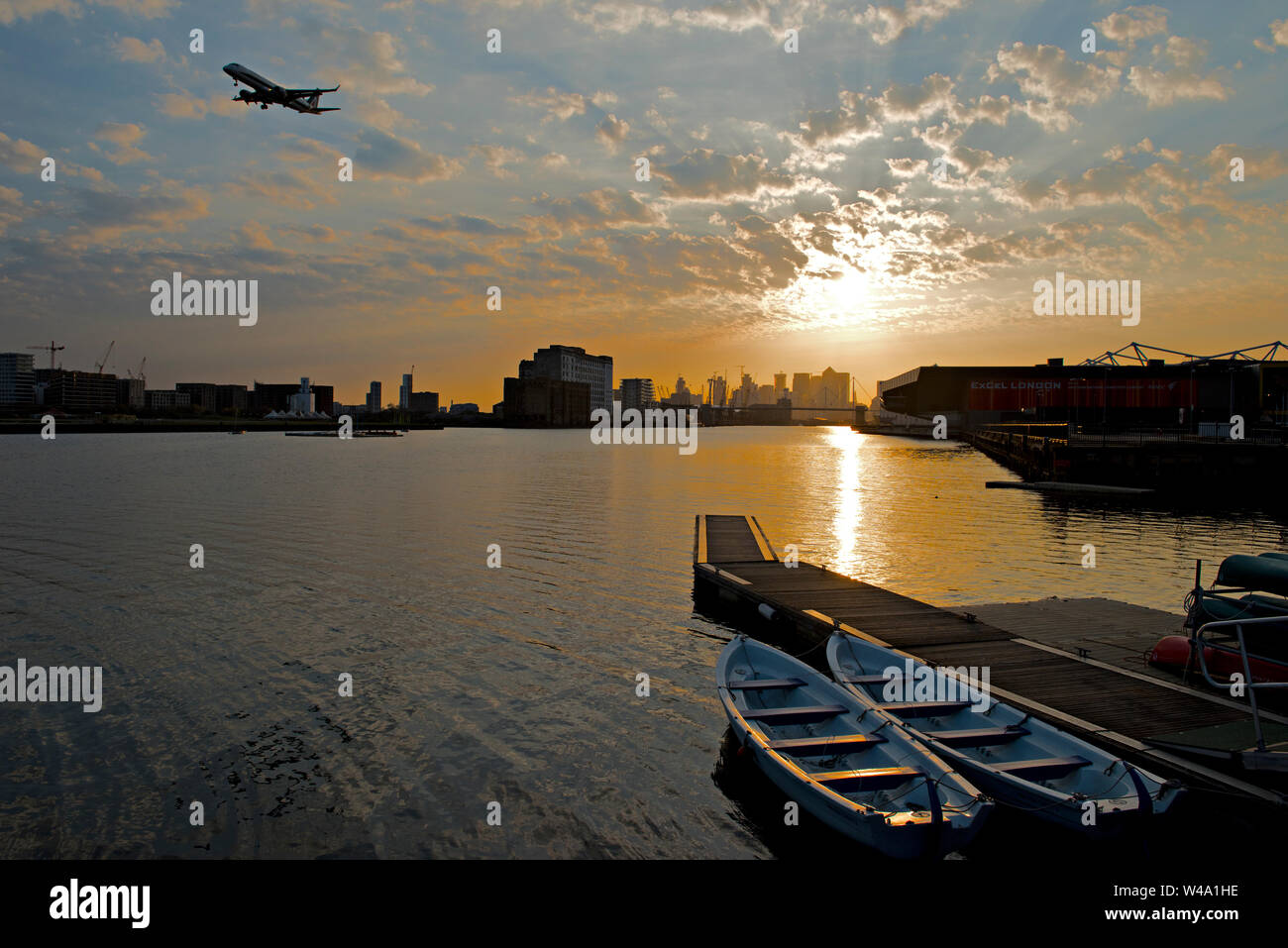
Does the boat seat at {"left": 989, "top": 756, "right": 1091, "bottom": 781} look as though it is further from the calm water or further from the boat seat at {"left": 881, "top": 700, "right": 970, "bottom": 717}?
the calm water

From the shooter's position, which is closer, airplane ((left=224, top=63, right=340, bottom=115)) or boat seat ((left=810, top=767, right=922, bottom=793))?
boat seat ((left=810, top=767, right=922, bottom=793))

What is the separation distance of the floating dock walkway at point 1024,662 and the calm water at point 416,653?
251cm

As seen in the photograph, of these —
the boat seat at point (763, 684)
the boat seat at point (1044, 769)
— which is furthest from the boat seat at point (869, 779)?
the boat seat at point (763, 684)

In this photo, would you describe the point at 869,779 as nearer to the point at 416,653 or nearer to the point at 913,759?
the point at 913,759

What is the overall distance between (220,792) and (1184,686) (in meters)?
17.2

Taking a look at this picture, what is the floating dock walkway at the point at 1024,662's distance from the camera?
10875 millimetres

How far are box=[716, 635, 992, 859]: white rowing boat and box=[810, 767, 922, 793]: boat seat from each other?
1 centimetres

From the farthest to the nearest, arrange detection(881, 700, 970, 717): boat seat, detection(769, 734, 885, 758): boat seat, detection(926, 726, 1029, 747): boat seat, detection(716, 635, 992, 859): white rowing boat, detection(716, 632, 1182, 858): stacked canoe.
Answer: detection(881, 700, 970, 717): boat seat, detection(769, 734, 885, 758): boat seat, detection(926, 726, 1029, 747): boat seat, detection(716, 632, 1182, 858): stacked canoe, detection(716, 635, 992, 859): white rowing boat

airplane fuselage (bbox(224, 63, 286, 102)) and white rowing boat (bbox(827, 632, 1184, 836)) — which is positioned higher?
airplane fuselage (bbox(224, 63, 286, 102))

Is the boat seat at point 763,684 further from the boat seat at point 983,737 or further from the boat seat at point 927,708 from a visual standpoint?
the boat seat at point 983,737

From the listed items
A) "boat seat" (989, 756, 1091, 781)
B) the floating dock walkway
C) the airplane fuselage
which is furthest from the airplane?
"boat seat" (989, 756, 1091, 781)

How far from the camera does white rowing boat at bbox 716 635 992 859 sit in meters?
9.13

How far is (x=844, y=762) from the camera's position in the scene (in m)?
11.5

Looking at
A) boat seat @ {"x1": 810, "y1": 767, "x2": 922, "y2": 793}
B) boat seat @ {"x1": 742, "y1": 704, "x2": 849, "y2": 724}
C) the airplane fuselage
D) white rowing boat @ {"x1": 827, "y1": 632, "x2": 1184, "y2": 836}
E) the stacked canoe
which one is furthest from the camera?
the airplane fuselage
